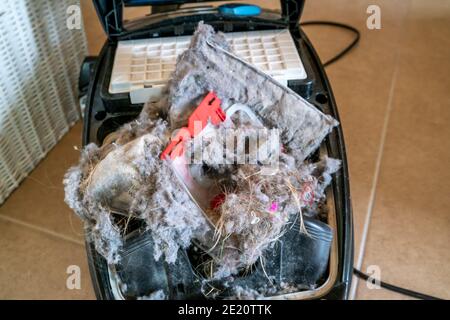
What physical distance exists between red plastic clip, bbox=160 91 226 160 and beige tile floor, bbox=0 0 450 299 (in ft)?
1.14

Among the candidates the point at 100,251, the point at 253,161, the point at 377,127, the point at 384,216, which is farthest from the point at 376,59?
the point at 100,251

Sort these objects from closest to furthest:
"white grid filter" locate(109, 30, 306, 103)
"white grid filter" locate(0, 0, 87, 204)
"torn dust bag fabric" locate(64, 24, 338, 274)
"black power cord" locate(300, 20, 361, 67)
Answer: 1. "torn dust bag fabric" locate(64, 24, 338, 274)
2. "white grid filter" locate(109, 30, 306, 103)
3. "white grid filter" locate(0, 0, 87, 204)
4. "black power cord" locate(300, 20, 361, 67)

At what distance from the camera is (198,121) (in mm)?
518

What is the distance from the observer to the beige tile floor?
2.40 ft

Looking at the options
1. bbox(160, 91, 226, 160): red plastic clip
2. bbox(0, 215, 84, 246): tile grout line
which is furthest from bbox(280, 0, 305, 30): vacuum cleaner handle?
bbox(0, 215, 84, 246): tile grout line

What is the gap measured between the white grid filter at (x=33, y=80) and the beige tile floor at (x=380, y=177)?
4 centimetres

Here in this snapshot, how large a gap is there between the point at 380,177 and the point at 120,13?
1.74 ft

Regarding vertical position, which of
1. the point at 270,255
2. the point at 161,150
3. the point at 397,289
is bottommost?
the point at 397,289

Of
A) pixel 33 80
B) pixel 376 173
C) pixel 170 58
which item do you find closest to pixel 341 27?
pixel 376 173

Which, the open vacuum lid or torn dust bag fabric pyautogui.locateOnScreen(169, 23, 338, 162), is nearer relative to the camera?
torn dust bag fabric pyautogui.locateOnScreen(169, 23, 338, 162)

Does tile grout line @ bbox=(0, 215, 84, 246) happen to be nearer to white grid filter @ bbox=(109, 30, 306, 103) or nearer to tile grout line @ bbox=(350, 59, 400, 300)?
white grid filter @ bbox=(109, 30, 306, 103)

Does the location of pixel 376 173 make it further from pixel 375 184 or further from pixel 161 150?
pixel 161 150

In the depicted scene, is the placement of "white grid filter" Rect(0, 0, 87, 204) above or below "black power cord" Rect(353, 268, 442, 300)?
above

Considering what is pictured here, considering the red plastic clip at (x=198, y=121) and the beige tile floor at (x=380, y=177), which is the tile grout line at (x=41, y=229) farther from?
the red plastic clip at (x=198, y=121)
